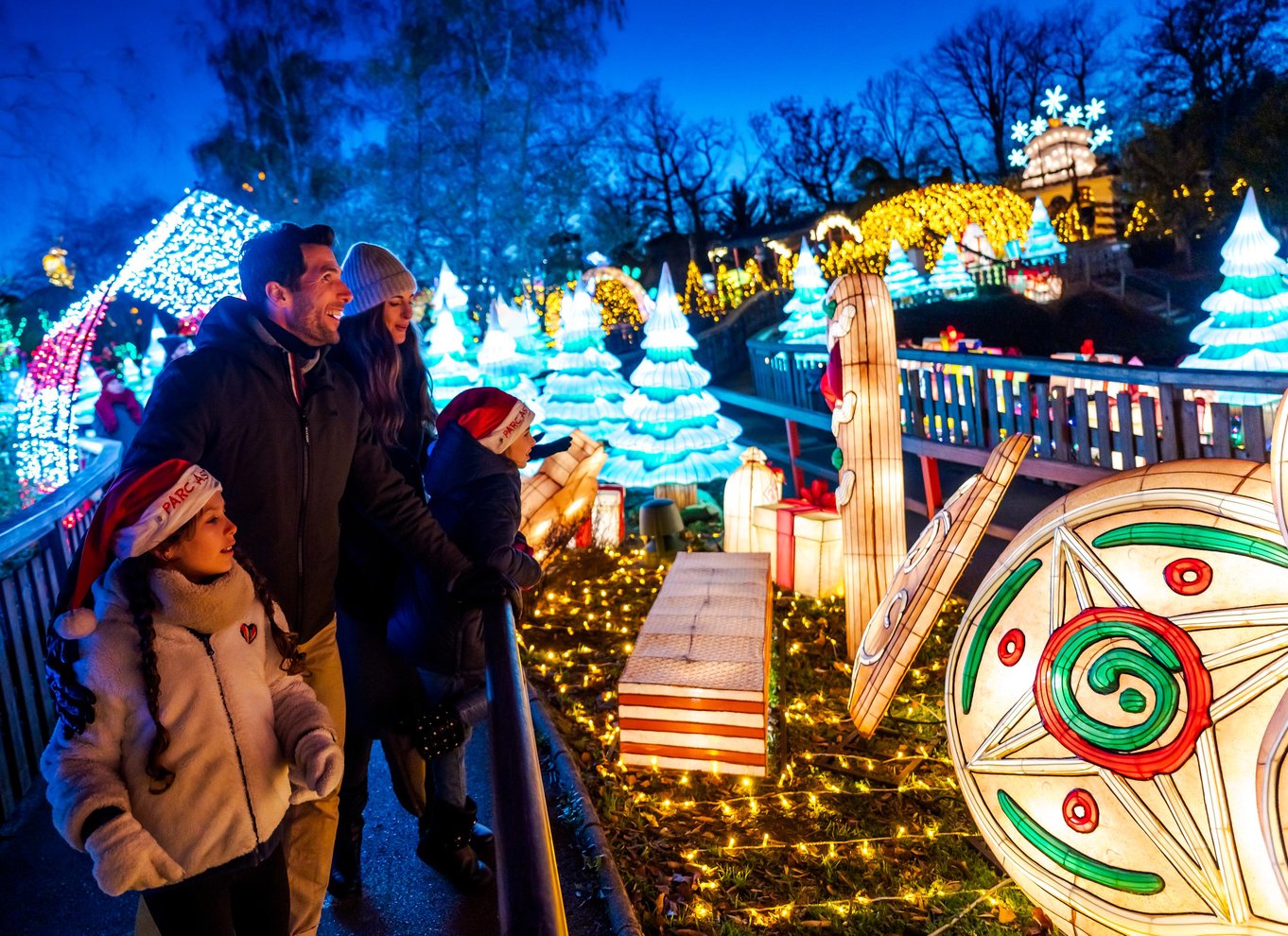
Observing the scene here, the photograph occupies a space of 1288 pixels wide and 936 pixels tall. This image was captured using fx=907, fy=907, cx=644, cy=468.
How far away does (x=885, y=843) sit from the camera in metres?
3.67

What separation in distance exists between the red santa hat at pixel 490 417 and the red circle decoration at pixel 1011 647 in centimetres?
172

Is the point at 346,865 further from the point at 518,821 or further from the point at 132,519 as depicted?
the point at 518,821

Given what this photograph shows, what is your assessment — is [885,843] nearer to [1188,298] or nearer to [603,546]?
[603,546]

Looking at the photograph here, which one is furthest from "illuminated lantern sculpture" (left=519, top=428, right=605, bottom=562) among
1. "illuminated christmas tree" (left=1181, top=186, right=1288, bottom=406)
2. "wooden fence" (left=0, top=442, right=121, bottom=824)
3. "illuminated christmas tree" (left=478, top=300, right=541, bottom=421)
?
"illuminated christmas tree" (left=1181, top=186, right=1288, bottom=406)

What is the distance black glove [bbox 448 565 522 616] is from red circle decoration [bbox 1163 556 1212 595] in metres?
1.77

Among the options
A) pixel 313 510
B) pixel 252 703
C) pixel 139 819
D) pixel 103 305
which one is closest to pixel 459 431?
pixel 313 510

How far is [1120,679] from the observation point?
239 cm

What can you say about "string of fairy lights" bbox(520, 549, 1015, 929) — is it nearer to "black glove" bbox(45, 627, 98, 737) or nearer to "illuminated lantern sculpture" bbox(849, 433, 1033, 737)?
"illuminated lantern sculpture" bbox(849, 433, 1033, 737)

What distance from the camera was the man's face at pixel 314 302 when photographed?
2662mm

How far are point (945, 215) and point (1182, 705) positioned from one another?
29.2m

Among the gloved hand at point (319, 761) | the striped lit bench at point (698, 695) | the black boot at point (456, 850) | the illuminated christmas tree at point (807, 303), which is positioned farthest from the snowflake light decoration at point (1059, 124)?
the gloved hand at point (319, 761)

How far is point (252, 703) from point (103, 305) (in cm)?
1144

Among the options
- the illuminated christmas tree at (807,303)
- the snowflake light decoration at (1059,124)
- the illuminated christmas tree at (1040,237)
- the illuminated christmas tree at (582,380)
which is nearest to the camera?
the illuminated christmas tree at (582,380)

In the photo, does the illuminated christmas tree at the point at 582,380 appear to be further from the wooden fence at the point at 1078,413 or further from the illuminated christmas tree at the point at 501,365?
the wooden fence at the point at 1078,413
